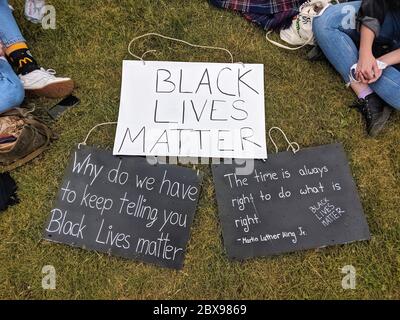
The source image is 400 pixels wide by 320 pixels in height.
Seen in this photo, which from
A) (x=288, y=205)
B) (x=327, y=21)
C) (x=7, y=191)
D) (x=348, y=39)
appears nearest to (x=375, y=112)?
(x=348, y=39)

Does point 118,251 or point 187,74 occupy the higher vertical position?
point 187,74

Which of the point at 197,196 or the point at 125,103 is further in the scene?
the point at 125,103

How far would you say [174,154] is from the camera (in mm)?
2156

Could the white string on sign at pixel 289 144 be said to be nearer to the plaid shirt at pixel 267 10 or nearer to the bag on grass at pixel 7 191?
the plaid shirt at pixel 267 10

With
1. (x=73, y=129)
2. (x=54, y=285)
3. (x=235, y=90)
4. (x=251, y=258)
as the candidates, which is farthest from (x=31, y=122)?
(x=251, y=258)

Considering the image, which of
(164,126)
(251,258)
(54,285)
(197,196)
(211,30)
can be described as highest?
(211,30)

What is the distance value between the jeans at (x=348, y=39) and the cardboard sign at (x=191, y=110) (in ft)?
1.17

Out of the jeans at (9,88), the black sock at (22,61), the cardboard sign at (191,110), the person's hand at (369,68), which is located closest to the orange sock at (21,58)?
the black sock at (22,61)

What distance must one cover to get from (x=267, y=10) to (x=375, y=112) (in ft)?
2.55

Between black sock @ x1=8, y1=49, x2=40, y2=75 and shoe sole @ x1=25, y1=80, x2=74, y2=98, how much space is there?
0.11 m
